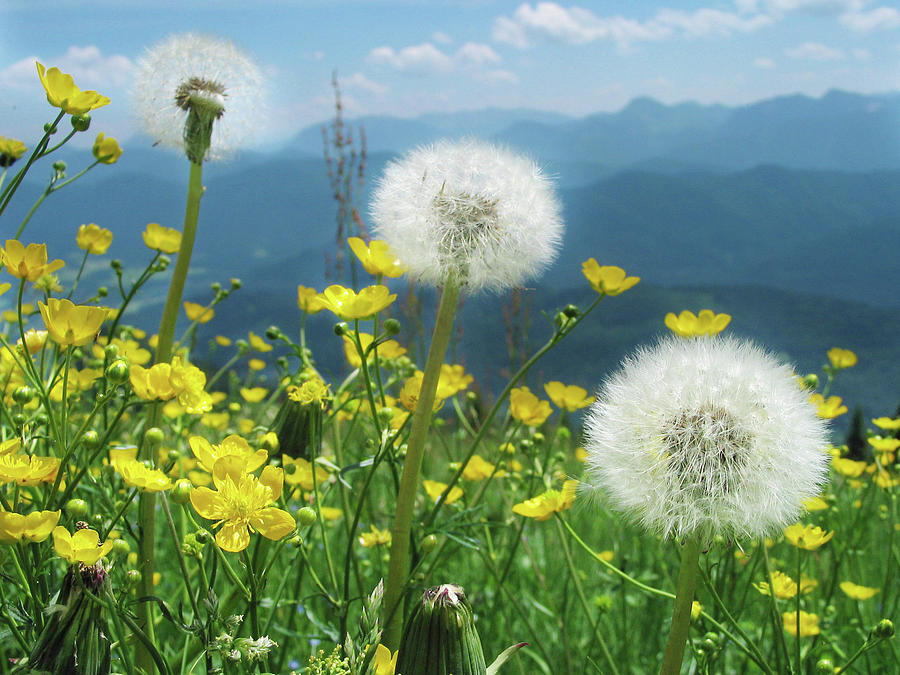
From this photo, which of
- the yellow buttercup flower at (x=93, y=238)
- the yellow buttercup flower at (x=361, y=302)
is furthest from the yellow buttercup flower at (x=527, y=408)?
→ the yellow buttercup flower at (x=93, y=238)

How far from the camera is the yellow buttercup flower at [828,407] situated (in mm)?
1354

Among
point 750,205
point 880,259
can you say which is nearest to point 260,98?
point 880,259

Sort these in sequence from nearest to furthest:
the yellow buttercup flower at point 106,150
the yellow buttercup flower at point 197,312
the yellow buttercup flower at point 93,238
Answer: the yellow buttercup flower at point 106,150 → the yellow buttercup flower at point 93,238 → the yellow buttercup flower at point 197,312

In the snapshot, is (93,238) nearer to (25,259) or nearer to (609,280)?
(25,259)

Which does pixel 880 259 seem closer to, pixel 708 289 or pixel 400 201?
pixel 708 289

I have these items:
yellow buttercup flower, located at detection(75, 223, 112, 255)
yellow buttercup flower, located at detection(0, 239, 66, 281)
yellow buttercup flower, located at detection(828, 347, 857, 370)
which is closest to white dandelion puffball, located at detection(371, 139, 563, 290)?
yellow buttercup flower, located at detection(0, 239, 66, 281)

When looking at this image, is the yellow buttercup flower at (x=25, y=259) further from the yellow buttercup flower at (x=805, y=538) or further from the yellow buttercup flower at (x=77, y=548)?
the yellow buttercup flower at (x=805, y=538)

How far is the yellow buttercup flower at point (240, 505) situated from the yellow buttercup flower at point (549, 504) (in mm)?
434

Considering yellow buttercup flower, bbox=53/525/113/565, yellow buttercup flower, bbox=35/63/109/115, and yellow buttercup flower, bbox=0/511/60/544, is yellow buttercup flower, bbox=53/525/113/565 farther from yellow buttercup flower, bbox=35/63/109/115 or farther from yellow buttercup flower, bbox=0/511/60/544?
yellow buttercup flower, bbox=35/63/109/115

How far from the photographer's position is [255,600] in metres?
0.75

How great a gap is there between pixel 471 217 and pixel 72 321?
1.81 ft

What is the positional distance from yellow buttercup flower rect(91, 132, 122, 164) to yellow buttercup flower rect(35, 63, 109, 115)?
0.21m

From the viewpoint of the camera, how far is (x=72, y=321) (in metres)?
0.82

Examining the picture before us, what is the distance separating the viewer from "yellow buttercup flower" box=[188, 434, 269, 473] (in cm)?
78
